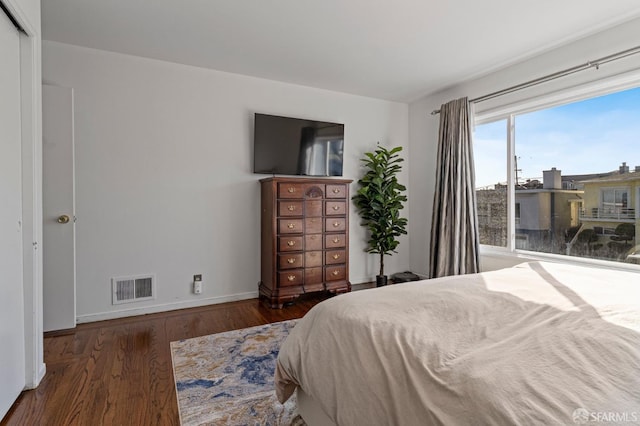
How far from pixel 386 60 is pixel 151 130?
2413 mm

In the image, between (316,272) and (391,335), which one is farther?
(316,272)

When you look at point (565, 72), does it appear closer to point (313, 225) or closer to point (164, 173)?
point (313, 225)

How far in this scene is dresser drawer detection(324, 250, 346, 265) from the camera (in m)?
3.53

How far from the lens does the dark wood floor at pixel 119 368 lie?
166 centimetres

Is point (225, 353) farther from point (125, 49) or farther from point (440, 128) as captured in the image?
point (440, 128)

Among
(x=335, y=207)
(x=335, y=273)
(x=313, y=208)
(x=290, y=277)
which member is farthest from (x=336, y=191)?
(x=290, y=277)

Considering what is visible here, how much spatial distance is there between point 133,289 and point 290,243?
156cm

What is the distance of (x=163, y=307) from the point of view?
10.4 feet

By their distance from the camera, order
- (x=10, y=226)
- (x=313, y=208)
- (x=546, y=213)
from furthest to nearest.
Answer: (x=313, y=208) → (x=546, y=213) → (x=10, y=226)

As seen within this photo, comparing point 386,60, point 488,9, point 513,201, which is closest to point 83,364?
point 386,60

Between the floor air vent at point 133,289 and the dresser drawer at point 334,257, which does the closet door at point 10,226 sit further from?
the dresser drawer at point 334,257

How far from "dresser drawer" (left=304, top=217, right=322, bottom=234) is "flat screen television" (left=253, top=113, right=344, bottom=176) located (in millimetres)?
641

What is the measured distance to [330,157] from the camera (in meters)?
3.92

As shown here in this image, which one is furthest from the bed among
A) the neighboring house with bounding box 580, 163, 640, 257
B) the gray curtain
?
the gray curtain
